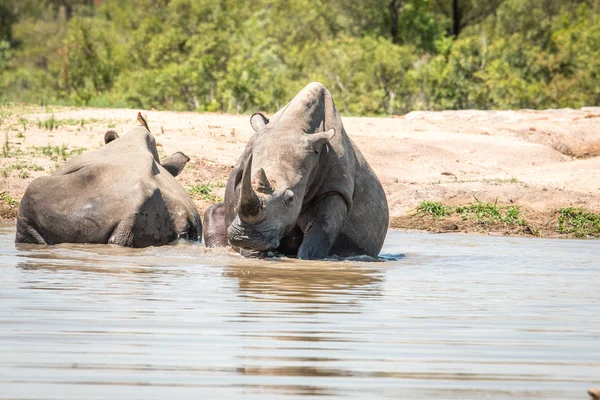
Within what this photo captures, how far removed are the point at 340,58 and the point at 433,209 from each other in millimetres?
19088

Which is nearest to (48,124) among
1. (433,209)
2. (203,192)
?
(203,192)

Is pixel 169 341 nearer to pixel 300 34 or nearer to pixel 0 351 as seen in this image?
pixel 0 351

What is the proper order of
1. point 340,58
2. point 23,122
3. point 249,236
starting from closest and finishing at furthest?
point 249,236
point 23,122
point 340,58

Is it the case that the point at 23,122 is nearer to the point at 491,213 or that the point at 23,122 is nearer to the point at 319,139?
the point at 491,213

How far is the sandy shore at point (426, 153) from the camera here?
15.2m

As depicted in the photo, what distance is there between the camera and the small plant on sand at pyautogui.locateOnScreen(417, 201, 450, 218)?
14902mm

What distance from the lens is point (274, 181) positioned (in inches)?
351

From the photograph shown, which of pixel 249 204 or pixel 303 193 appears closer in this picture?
pixel 249 204

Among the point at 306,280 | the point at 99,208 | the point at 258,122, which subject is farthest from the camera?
the point at 258,122

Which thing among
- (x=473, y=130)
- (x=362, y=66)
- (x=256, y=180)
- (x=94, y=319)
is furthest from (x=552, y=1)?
(x=94, y=319)

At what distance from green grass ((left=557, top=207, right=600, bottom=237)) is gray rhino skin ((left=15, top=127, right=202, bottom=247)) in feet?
19.3

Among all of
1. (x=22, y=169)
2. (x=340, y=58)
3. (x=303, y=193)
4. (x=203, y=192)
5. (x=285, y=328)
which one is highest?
(x=285, y=328)

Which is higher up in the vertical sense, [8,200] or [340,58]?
[8,200]

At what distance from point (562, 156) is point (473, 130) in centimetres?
222
